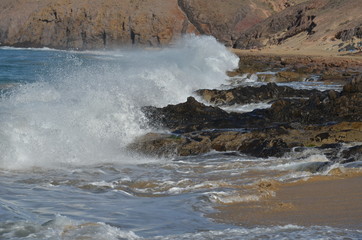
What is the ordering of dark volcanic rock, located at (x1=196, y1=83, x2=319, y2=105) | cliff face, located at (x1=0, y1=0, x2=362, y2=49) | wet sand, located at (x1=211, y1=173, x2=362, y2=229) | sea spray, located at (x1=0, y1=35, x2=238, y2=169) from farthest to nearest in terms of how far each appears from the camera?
cliff face, located at (x1=0, y1=0, x2=362, y2=49) → dark volcanic rock, located at (x1=196, y1=83, x2=319, y2=105) → sea spray, located at (x1=0, y1=35, x2=238, y2=169) → wet sand, located at (x1=211, y1=173, x2=362, y2=229)

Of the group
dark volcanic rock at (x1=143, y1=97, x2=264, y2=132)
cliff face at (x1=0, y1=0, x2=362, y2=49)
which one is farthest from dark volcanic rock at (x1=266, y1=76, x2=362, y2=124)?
A: cliff face at (x1=0, y1=0, x2=362, y2=49)

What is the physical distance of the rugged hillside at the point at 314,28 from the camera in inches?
1494

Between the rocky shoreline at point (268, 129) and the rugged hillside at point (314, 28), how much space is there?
23548mm

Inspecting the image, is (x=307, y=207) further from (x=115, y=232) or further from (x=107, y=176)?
(x=107, y=176)

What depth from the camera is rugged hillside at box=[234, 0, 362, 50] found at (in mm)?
37938

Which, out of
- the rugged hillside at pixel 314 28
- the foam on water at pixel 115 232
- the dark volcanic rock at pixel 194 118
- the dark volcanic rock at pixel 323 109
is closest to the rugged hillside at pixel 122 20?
the rugged hillside at pixel 314 28

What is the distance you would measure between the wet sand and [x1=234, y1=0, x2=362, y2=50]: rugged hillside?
28.7m

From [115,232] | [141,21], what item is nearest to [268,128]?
[115,232]

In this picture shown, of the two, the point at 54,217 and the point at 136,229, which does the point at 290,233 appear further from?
the point at 54,217

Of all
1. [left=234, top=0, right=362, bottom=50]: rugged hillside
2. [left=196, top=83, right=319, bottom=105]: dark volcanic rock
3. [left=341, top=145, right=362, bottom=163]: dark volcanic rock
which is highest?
[left=234, top=0, right=362, bottom=50]: rugged hillside

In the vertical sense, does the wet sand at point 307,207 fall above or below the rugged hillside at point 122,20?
below

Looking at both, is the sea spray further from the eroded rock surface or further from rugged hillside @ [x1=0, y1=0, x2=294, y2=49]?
rugged hillside @ [x1=0, y1=0, x2=294, y2=49]

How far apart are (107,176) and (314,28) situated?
3700 centimetres

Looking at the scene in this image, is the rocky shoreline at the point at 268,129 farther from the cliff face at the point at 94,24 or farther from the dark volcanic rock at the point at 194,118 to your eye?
the cliff face at the point at 94,24
